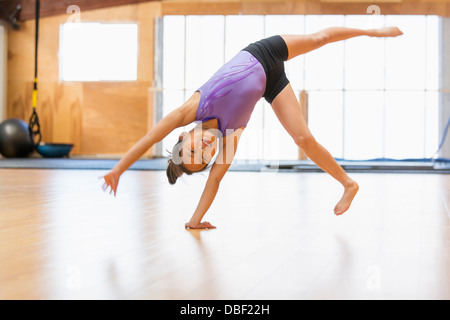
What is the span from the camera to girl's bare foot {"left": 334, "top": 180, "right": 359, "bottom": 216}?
247 centimetres

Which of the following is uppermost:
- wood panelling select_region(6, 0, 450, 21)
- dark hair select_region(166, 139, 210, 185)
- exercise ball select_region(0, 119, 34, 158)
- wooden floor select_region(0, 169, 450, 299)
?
wood panelling select_region(6, 0, 450, 21)

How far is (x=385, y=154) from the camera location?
10.3 metres

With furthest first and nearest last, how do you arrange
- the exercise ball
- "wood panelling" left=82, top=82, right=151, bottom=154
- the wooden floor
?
"wood panelling" left=82, top=82, right=151, bottom=154
the exercise ball
the wooden floor

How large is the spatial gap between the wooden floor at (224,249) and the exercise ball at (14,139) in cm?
593

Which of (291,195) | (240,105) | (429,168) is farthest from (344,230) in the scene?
(429,168)

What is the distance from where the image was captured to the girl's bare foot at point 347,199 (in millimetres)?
2475

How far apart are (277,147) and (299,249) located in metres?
8.41

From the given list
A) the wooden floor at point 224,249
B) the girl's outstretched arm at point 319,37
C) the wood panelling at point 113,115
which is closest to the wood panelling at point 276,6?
the wood panelling at point 113,115

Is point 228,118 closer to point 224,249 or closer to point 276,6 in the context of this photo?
point 224,249

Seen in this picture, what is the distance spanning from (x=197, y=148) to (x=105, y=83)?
28.2 feet

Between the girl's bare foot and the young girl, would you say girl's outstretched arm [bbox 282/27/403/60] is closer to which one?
the young girl

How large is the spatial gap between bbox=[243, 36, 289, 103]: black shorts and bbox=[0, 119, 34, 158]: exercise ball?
23.6ft

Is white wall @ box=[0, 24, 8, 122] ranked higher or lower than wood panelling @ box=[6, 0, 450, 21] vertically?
lower

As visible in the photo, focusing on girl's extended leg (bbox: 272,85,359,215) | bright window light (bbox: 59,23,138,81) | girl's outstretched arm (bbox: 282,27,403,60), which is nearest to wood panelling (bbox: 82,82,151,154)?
bright window light (bbox: 59,23,138,81)
